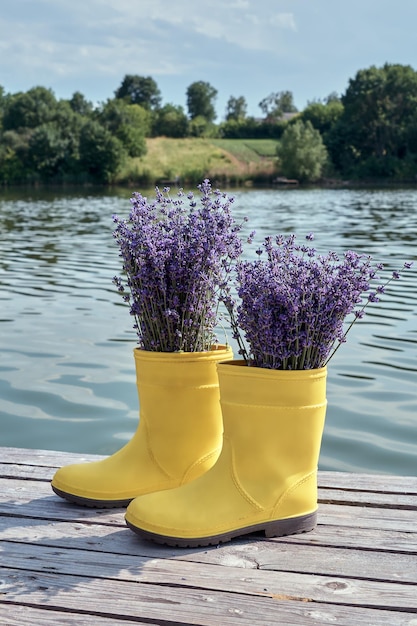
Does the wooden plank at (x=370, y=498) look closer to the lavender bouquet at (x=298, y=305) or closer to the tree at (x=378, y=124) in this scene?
the lavender bouquet at (x=298, y=305)

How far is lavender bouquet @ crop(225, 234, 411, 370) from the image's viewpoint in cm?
288

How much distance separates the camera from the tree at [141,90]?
404 ft

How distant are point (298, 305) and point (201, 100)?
12152cm

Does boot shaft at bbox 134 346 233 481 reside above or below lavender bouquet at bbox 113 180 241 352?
below

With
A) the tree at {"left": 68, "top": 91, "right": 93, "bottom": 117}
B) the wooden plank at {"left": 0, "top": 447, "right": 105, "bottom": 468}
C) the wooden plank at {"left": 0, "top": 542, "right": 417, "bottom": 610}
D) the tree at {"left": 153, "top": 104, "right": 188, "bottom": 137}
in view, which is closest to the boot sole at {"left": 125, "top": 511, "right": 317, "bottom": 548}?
the wooden plank at {"left": 0, "top": 542, "right": 417, "bottom": 610}

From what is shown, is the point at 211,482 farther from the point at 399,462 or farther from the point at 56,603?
the point at 399,462

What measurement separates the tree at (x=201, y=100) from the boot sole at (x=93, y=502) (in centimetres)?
12002

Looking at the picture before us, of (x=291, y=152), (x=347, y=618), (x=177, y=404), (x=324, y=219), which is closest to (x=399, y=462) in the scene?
(x=177, y=404)

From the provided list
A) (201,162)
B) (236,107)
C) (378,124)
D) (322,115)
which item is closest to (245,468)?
(201,162)

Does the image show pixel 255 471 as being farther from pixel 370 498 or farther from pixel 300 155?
pixel 300 155

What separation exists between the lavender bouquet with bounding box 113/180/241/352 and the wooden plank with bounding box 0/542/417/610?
0.90 meters

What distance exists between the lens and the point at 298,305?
2.85 metres

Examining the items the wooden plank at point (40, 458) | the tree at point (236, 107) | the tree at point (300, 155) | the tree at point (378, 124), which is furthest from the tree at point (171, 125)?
the wooden plank at point (40, 458)

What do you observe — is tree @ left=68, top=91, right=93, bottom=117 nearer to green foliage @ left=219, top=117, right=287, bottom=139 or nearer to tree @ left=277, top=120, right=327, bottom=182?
green foliage @ left=219, top=117, right=287, bottom=139
